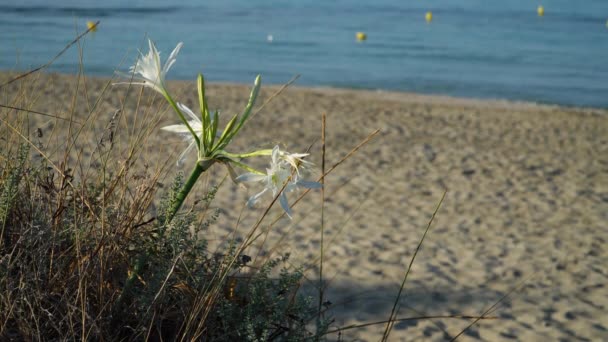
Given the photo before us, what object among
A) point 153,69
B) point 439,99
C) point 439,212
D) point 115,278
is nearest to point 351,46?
point 439,99

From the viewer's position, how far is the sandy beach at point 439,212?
410 cm

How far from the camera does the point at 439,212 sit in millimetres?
6305

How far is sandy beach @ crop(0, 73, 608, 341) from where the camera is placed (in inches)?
161

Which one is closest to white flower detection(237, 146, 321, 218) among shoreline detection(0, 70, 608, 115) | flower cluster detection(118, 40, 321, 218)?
flower cluster detection(118, 40, 321, 218)

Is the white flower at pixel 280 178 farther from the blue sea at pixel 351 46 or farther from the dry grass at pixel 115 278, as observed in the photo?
the blue sea at pixel 351 46

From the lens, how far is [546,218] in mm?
6285


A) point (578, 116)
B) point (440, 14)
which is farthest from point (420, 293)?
point (440, 14)

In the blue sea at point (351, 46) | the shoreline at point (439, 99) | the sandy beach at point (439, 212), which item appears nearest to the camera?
the sandy beach at point (439, 212)

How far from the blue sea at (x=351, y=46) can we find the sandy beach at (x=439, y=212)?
265 centimetres

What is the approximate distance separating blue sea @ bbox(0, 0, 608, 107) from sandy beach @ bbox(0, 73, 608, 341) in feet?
8.69

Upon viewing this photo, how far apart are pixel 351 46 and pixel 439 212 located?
20.3 meters

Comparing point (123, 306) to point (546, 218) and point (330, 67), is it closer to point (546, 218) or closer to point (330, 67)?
point (546, 218)

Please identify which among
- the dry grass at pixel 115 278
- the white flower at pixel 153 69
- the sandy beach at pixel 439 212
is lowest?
the sandy beach at pixel 439 212

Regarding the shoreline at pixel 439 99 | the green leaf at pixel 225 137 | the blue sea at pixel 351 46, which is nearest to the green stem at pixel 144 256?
the green leaf at pixel 225 137
